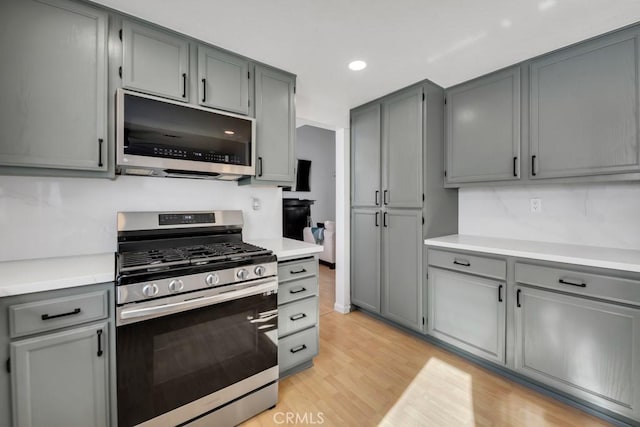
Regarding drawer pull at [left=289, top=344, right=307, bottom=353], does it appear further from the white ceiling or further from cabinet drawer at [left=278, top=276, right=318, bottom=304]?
the white ceiling

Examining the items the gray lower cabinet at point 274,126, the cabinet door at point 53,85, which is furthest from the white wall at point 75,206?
the gray lower cabinet at point 274,126

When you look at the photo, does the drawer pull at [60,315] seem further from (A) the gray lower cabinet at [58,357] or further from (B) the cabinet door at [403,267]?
(B) the cabinet door at [403,267]

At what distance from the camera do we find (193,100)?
1.84 meters

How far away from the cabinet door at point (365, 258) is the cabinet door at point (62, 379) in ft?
7.46

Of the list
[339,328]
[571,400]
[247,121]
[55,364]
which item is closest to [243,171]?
[247,121]

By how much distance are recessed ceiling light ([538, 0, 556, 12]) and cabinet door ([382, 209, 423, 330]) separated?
152cm

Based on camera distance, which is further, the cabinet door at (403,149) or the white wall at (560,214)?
the cabinet door at (403,149)

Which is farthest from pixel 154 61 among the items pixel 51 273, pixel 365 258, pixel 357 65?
pixel 365 258

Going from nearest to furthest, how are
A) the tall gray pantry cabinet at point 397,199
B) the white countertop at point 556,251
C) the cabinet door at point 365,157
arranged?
the white countertop at point 556,251, the tall gray pantry cabinet at point 397,199, the cabinet door at point 365,157

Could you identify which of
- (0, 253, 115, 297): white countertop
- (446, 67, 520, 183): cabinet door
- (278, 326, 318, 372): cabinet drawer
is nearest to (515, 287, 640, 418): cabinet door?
(446, 67, 520, 183): cabinet door

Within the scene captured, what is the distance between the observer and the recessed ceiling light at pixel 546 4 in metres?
1.50

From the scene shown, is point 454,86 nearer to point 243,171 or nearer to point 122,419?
point 243,171

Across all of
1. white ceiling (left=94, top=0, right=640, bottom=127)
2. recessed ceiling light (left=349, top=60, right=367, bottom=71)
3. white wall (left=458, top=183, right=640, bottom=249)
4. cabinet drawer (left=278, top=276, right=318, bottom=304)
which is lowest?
cabinet drawer (left=278, top=276, right=318, bottom=304)

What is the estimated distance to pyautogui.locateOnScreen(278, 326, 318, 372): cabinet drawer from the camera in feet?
6.40
